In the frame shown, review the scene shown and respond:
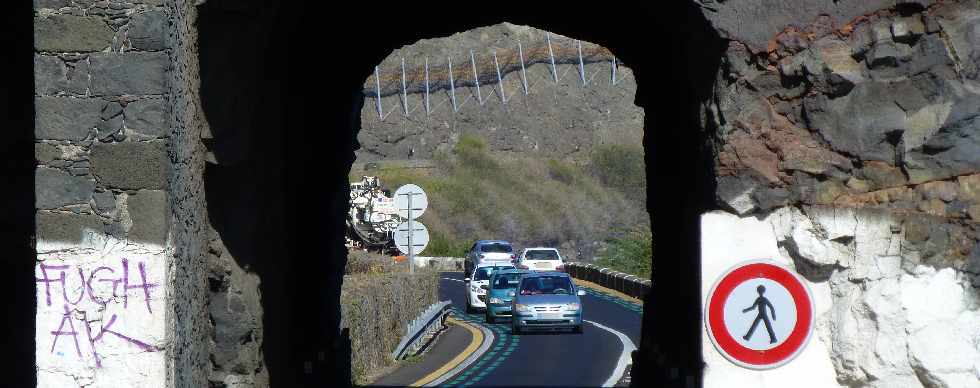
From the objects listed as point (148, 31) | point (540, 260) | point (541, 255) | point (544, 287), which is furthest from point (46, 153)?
point (541, 255)

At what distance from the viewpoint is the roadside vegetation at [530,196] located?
72.6 m

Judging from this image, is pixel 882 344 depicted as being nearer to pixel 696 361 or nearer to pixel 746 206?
pixel 746 206

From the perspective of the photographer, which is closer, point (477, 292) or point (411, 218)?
point (411, 218)

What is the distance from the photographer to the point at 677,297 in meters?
10.7

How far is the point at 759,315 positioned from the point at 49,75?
14.0 feet

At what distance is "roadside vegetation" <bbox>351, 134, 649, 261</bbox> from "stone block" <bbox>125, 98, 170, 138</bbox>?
57089mm

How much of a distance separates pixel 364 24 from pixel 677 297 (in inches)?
140

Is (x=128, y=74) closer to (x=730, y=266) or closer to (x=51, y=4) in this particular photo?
(x=51, y=4)

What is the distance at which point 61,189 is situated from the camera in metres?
7.45

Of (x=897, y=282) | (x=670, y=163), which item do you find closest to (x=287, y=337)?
(x=670, y=163)

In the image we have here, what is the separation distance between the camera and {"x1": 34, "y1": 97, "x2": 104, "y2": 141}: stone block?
746 cm

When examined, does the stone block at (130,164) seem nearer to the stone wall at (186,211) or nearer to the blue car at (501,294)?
the stone wall at (186,211)

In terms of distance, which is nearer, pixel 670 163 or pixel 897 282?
pixel 897 282

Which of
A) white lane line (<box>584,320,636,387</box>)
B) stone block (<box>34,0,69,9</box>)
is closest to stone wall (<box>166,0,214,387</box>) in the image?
stone block (<box>34,0,69,9</box>)
